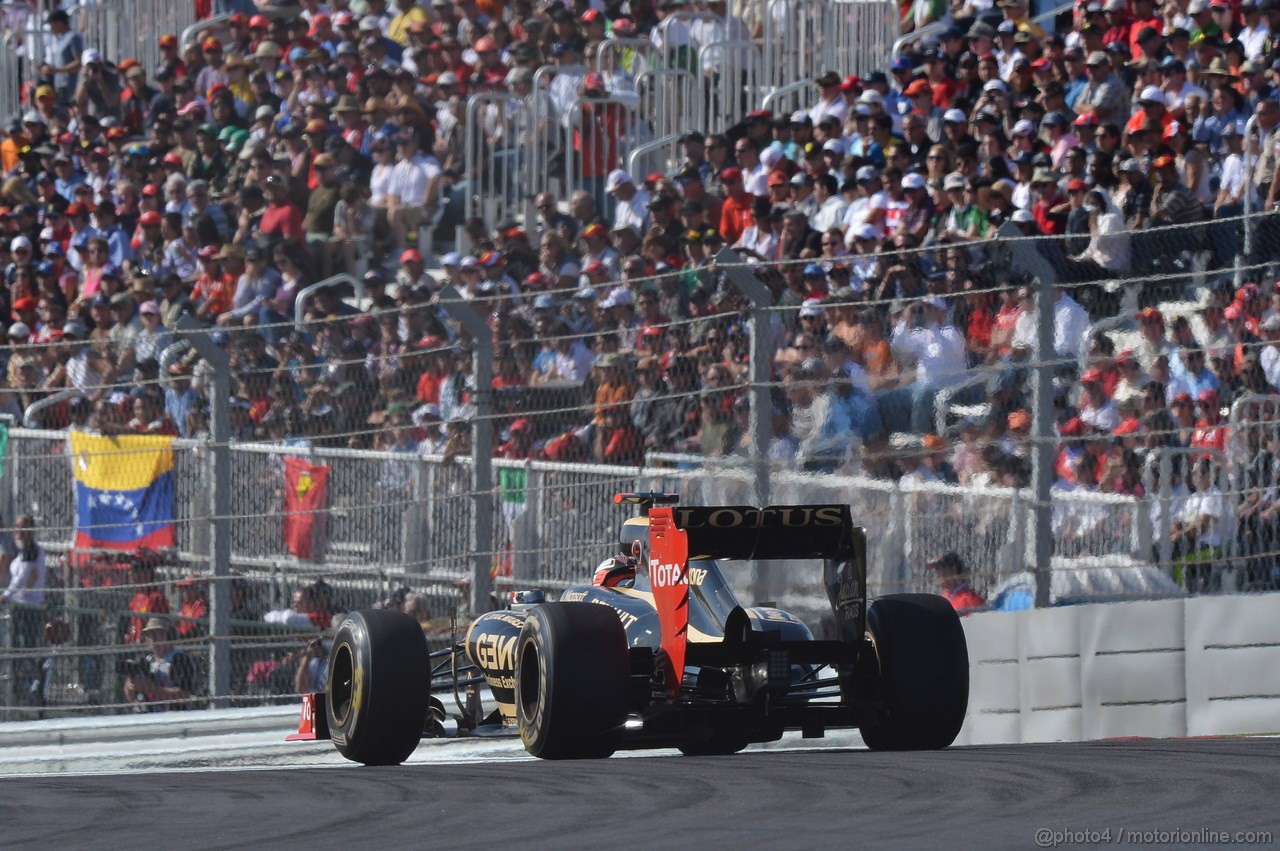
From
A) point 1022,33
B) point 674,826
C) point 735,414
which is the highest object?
point 1022,33

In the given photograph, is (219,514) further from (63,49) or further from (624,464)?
(63,49)

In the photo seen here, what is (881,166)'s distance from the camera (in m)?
14.3

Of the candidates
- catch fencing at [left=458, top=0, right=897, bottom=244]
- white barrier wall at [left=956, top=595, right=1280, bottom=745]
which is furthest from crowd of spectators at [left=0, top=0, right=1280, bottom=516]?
white barrier wall at [left=956, top=595, right=1280, bottom=745]

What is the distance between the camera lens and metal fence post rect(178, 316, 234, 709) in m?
10.7

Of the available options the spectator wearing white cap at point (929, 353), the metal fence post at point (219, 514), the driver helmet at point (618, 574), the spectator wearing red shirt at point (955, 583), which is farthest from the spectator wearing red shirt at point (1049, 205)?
the metal fence post at point (219, 514)

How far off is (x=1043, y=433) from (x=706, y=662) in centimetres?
210

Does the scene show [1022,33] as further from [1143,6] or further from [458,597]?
[458,597]

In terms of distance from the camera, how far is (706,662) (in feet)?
25.7

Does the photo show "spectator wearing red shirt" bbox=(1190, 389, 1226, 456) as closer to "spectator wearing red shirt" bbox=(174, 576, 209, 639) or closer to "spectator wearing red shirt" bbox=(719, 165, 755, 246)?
"spectator wearing red shirt" bbox=(174, 576, 209, 639)

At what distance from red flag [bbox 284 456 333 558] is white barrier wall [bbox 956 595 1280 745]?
3.16m

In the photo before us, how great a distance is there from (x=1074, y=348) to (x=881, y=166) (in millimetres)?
5447

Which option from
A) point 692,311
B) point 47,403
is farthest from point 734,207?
point 692,311

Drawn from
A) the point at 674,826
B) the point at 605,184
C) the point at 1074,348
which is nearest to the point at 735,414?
the point at 1074,348

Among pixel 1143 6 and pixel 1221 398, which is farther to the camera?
pixel 1143 6
